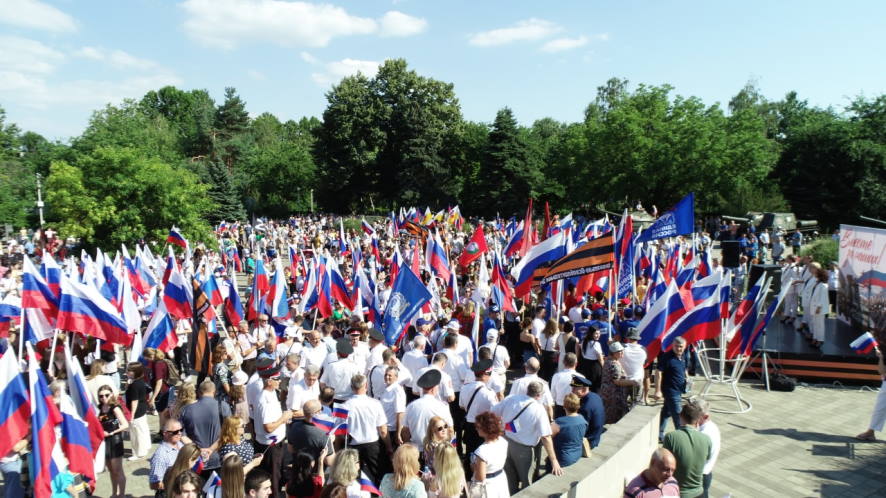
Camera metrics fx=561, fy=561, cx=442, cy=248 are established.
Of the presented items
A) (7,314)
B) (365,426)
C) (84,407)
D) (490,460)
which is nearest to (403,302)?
(365,426)

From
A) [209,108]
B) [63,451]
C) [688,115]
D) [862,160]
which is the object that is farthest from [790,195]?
[209,108]

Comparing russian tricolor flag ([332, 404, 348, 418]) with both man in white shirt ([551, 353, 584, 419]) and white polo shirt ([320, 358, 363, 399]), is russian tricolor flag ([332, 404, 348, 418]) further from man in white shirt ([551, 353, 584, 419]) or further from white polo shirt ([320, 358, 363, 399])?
man in white shirt ([551, 353, 584, 419])

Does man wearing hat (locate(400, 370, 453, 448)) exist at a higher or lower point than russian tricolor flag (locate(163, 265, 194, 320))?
lower

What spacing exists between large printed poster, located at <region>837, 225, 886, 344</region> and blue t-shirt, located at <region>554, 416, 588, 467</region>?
8.21 meters

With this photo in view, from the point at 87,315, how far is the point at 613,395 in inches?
295

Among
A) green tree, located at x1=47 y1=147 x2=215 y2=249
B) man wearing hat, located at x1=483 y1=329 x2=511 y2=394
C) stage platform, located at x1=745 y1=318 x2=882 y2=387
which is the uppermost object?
green tree, located at x1=47 y1=147 x2=215 y2=249

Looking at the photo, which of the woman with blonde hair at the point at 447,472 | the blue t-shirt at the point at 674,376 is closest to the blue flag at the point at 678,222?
the blue t-shirt at the point at 674,376

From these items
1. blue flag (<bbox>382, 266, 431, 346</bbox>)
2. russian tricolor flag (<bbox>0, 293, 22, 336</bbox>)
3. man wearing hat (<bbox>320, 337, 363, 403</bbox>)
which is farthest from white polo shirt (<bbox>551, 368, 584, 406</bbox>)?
russian tricolor flag (<bbox>0, 293, 22, 336</bbox>)

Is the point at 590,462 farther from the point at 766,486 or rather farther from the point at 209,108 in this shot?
the point at 209,108

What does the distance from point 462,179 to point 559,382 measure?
58126 millimetres

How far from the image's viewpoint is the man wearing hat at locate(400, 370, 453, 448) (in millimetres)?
5852

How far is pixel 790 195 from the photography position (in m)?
41.5

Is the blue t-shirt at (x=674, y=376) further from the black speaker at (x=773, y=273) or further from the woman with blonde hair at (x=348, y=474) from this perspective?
the black speaker at (x=773, y=273)

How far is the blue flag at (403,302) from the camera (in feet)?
31.2
